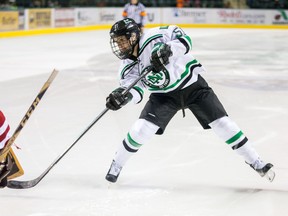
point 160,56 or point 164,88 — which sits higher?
point 160,56

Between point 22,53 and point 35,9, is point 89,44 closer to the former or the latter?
point 22,53

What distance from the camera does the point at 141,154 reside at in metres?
3.63

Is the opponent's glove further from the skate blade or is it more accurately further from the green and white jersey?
the skate blade

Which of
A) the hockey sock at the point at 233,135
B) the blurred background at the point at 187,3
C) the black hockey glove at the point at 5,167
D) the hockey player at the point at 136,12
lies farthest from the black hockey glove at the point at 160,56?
the blurred background at the point at 187,3

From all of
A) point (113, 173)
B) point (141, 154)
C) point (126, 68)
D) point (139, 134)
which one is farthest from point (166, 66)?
point (141, 154)

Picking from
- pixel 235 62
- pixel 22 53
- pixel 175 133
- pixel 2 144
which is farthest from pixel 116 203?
pixel 22 53

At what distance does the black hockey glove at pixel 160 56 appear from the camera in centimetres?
263

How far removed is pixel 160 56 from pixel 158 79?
180mm

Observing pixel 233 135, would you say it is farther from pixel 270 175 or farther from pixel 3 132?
pixel 3 132

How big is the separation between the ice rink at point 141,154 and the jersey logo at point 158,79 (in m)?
0.55

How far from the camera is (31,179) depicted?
10.3 ft

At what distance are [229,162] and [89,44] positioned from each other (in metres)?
8.59

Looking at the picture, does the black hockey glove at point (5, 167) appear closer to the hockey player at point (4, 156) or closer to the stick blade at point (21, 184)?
the hockey player at point (4, 156)

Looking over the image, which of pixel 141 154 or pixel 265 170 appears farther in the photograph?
pixel 141 154
